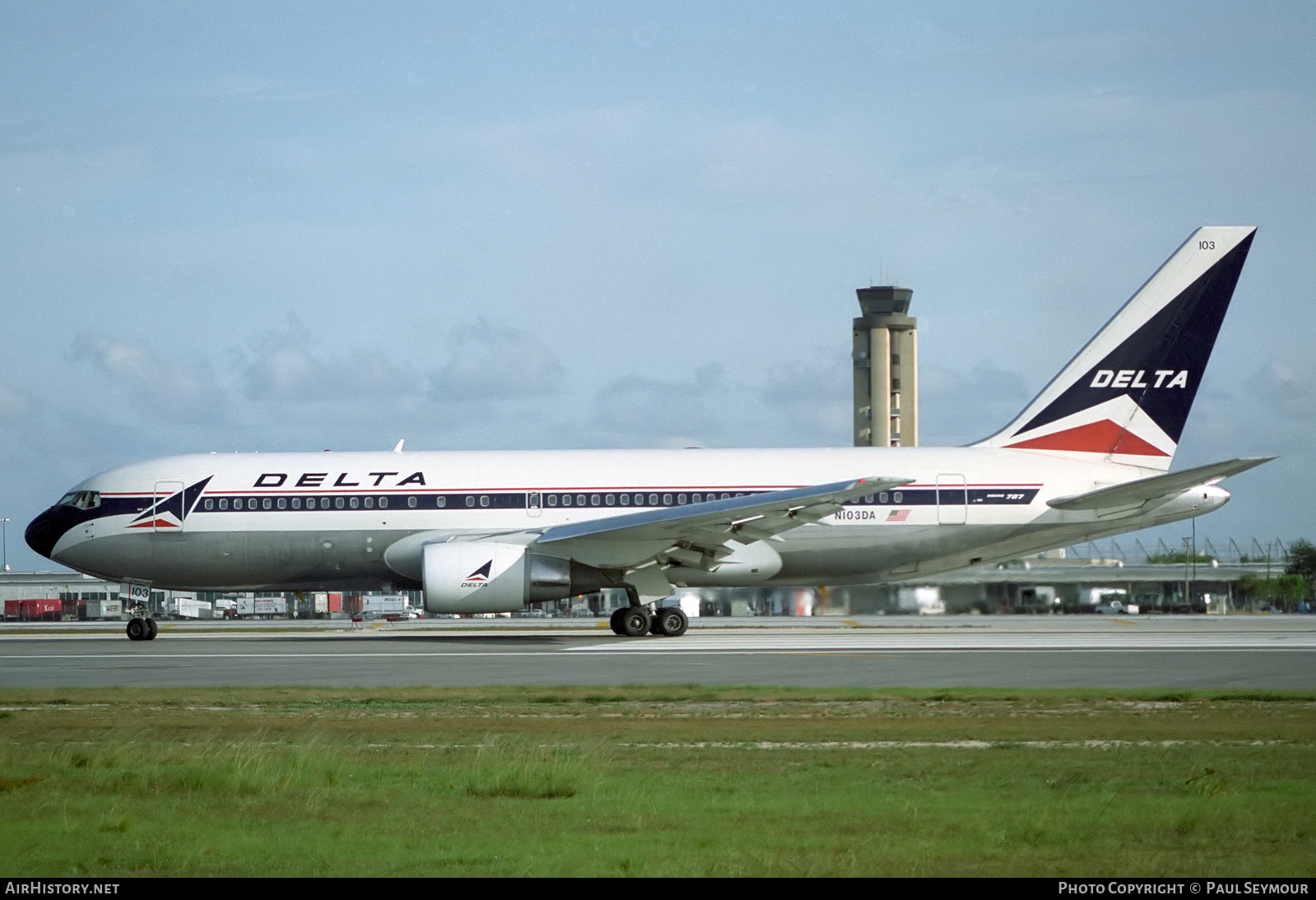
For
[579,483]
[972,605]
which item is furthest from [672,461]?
[972,605]

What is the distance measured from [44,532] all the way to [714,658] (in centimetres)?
1613

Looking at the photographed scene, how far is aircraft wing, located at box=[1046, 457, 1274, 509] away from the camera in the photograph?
2492 centimetres

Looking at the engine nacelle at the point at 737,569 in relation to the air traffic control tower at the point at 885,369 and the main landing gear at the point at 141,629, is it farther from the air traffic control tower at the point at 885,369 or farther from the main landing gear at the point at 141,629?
the air traffic control tower at the point at 885,369

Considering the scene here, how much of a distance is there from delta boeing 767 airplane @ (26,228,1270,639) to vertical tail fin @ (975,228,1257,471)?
1.5 inches

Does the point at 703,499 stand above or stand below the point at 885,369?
below

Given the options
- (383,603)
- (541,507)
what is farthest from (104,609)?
(541,507)

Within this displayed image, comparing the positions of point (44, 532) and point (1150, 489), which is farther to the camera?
point (44, 532)

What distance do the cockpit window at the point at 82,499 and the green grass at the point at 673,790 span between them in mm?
15323

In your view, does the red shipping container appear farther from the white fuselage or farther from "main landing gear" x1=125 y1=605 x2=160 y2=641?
the white fuselage

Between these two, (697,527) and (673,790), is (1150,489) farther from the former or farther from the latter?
(673,790)

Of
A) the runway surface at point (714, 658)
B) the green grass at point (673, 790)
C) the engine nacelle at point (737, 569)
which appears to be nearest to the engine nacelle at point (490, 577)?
the runway surface at point (714, 658)

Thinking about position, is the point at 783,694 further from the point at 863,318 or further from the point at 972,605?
the point at 863,318

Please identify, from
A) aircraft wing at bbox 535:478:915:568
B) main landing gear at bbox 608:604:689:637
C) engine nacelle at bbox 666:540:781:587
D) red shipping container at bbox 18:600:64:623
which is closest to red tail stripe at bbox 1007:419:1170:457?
aircraft wing at bbox 535:478:915:568

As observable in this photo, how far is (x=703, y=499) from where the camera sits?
27.7 metres
